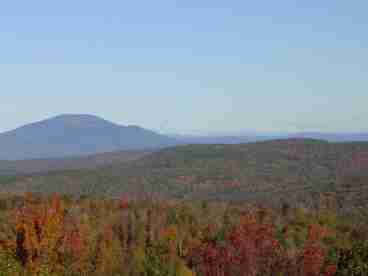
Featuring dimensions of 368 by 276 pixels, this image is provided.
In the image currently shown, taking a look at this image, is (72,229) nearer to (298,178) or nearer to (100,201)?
(100,201)

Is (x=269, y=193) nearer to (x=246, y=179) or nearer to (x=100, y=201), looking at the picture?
(x=246, y=179)

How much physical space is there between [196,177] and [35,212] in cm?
11040

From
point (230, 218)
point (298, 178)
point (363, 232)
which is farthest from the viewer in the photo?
point (298, 178)

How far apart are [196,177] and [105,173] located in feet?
79.7

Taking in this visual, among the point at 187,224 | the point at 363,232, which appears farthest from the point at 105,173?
the point at 363,232

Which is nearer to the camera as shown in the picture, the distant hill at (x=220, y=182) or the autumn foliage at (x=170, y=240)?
the autumn foliage at (x=170, y=240)

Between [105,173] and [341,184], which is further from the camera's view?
[105,173]

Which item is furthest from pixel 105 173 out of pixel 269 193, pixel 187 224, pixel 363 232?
pixel 363 232

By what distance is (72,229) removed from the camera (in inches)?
3127

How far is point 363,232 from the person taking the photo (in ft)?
258

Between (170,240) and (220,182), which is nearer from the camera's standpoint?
(170,240)

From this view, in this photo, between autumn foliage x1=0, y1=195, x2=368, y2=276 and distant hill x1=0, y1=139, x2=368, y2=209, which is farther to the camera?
distant hill x1=0, y1=139, x2=368, y2=209

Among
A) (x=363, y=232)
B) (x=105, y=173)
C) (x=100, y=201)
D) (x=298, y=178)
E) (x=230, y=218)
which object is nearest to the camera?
(x=363, y=232)

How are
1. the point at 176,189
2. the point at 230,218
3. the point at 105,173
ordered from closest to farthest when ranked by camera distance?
the point at 230,218 < the point at 176,189 < the point at 105,173
